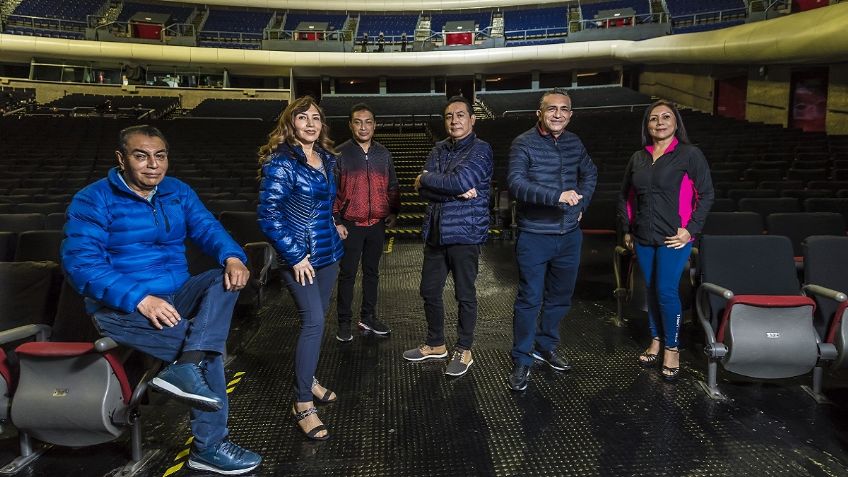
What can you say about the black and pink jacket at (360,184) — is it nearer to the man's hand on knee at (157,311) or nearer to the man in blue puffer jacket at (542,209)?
the man in blue puffer jacket at (542,209)

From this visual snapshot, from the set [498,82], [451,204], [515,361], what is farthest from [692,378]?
[498,82]

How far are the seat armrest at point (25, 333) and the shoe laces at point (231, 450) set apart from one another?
874 millimetres

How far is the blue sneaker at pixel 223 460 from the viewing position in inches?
77.8

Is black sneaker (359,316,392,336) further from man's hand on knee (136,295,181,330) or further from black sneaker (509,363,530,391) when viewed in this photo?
man's hand on knee (136,295,181,330)

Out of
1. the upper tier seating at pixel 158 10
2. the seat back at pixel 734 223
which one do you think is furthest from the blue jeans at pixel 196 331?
Answer: the upper tier seating at pixel 158 10

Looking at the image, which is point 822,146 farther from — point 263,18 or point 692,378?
point 263,18

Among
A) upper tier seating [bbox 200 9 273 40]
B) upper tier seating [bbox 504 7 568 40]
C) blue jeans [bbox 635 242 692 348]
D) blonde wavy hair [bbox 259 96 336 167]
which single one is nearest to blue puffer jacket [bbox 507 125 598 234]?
blue jeans [bbox 635 242 692 348]

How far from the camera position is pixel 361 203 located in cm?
328

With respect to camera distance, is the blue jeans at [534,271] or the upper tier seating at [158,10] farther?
the upper tier seating at [158,10]

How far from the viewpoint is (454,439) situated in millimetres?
2227

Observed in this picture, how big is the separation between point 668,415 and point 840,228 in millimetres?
2455

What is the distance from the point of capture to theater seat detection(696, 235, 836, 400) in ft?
7.80

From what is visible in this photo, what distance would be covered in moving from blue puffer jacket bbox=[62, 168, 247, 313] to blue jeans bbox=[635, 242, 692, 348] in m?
2.11

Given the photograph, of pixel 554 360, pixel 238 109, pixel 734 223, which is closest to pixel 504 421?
pixel 554 360
